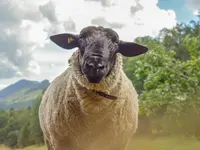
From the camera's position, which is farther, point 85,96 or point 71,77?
point 71,77

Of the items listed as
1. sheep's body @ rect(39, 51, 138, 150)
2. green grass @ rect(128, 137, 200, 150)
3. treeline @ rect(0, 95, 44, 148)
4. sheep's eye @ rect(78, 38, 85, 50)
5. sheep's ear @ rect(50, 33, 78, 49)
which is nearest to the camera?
sheep's eye @ rect(78, 38, 85, 50)

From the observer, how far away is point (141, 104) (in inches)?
384

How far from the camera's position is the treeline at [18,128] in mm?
19845

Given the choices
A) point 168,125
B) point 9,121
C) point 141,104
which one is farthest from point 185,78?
point 9,121

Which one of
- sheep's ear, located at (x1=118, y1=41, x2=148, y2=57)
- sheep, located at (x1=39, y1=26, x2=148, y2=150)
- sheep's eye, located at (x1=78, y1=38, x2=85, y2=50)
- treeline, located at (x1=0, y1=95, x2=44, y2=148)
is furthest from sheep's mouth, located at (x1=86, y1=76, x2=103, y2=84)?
treeline, located at (x1=0, y1=95, x2=44, y2=148)

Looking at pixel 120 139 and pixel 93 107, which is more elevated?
pixel 93 107

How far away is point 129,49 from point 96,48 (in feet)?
2.84

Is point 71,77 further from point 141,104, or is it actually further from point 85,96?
point 141,104

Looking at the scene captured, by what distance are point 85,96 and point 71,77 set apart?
0.58 m

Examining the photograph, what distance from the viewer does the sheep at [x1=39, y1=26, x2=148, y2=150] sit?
514 cm

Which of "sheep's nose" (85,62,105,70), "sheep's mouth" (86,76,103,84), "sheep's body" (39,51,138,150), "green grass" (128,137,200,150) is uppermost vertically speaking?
"sheep's nose" (85,62,105,70)

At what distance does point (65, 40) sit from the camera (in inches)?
224

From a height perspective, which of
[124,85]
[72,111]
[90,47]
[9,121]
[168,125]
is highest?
[90,47]

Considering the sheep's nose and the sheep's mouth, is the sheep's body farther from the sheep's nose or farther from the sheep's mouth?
the sheep's nose
